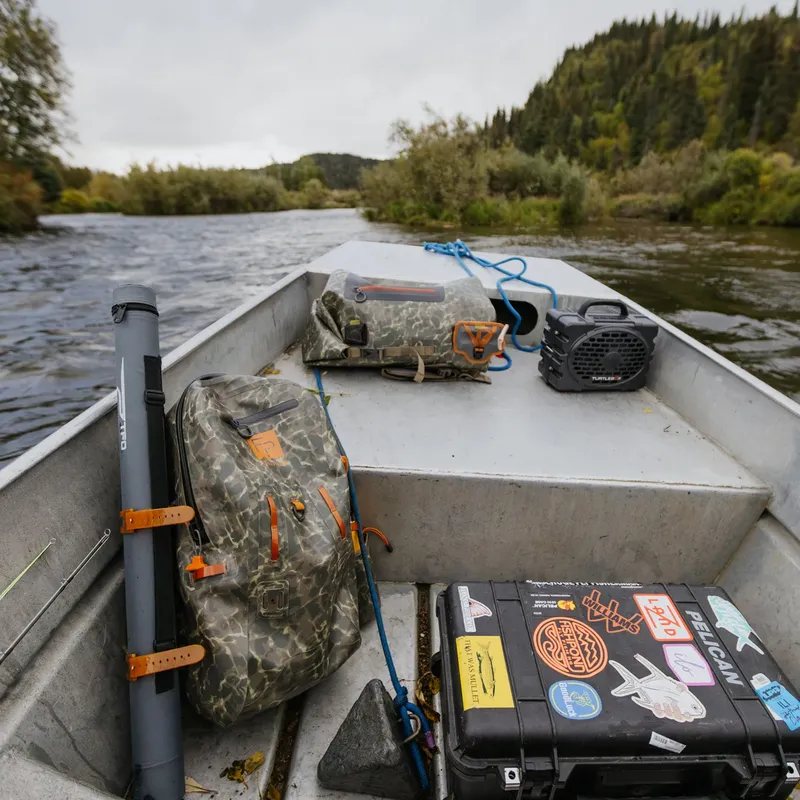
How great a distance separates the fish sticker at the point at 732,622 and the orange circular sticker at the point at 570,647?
1.02 feet

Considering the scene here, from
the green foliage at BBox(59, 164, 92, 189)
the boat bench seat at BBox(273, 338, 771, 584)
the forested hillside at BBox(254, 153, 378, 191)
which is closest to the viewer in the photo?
the boat bench seat at BBox(273, 338, 771, 584)

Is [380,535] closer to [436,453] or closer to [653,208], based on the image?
[436,453]

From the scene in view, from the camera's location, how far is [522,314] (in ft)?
10.0

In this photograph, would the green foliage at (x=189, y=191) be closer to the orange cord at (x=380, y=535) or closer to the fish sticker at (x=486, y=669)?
the orange cord at (x=380, y=535)

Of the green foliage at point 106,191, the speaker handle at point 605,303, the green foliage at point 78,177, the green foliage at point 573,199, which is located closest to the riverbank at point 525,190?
the green foliage at point 573,199

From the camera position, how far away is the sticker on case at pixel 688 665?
100 centimetres

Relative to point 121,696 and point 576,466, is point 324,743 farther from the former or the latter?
point 576,466

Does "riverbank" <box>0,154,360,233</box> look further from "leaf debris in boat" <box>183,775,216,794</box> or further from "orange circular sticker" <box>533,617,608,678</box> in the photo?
"orange circular sticker" <box>533,617,608,678</box>

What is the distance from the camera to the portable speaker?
2.20 metres

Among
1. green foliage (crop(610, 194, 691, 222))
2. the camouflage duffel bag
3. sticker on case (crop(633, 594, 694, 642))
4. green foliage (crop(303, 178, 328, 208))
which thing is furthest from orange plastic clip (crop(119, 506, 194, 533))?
green foliage (crop(303, 178, 328, 208))

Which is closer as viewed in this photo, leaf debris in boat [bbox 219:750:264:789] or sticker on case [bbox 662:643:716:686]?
sticker on case [bbox 662:643:716:686]

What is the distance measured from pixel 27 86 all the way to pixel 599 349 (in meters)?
21.4

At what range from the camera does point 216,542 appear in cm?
114

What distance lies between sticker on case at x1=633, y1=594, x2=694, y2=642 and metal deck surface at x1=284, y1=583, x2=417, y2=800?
27.3 inches
